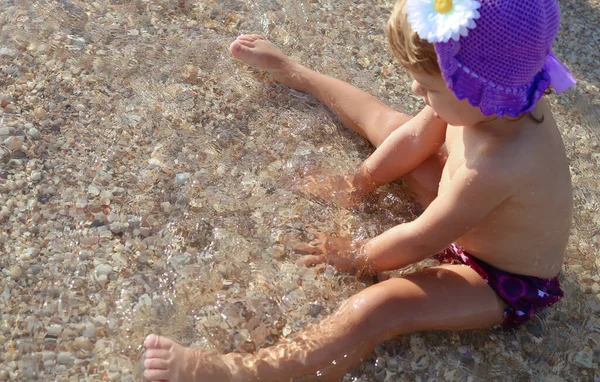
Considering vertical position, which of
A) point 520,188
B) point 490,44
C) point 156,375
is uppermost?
point 490,44

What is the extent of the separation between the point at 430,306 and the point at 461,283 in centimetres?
16

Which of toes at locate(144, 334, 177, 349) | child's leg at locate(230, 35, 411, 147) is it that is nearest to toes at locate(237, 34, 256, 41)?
child's leg at locate(230, 35, 411, 147)

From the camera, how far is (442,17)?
177 centimetres

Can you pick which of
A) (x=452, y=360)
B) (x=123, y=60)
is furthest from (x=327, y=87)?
(x=452, y=360)

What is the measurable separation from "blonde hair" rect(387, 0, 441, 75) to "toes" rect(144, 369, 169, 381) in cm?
128

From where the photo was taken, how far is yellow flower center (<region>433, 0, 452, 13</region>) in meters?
1.77

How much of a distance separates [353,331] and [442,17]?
1.08 meters

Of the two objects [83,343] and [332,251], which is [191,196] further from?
[83,343]

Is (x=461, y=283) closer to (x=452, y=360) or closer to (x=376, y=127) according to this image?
(x=452, y=360)

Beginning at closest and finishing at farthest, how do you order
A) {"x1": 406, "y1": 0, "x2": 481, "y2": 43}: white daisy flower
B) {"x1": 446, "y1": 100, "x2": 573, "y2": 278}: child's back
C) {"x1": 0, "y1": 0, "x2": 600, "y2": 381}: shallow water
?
{"x1": 406, "y1": 0, "x2": 481, "y2": 43}: white daisy flower < {"x1": 446, "y1": 100, "x2": 573, "y2": 278}: child's back < {"x1": 0, "y1": 0, "x2": 600, "y2": 381}: shallow water

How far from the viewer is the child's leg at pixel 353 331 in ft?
7.12

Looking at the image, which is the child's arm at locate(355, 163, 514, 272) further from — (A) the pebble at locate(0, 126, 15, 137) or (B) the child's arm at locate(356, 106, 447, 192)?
(A) the pebble at locate(0, 126, 15, 137)

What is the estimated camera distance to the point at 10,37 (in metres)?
3.10

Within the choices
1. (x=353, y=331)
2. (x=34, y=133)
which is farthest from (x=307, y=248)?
(x=34, y=133)
